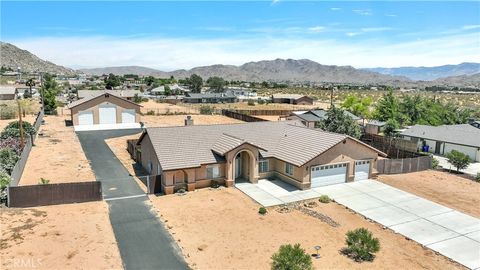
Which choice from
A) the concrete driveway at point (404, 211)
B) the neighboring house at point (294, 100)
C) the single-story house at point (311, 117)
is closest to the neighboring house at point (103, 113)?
the single-story house at point (311, 117)

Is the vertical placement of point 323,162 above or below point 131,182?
above

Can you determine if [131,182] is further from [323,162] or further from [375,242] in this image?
[375,242]

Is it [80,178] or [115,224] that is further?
[80,178]

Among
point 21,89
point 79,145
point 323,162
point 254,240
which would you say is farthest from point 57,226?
point 21,89

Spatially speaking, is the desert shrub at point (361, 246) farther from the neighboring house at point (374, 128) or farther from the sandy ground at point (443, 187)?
the neighboring house at point (374, 128)

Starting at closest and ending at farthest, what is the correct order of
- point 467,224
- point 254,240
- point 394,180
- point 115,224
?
point 254,240 < point 115,224 < point 467,224 < point 394,180

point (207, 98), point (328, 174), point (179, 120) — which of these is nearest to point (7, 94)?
point (207, 98)
